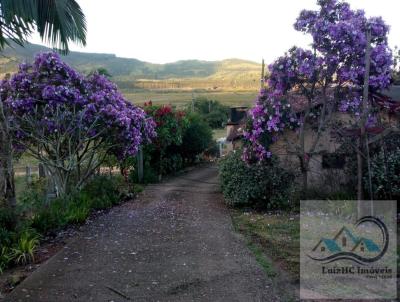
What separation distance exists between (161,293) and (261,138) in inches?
240

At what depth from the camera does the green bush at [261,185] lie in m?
10.4

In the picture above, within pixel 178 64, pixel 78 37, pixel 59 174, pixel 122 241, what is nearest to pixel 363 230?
pixel 122 241

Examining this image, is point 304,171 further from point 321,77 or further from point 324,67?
point 324,67

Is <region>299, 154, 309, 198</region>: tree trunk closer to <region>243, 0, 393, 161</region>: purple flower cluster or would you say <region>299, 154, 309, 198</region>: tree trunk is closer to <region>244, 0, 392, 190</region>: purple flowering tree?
<region>244, 0, 392, 190</region>: purple flowering tree

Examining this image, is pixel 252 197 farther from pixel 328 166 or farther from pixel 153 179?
pixel 153 179

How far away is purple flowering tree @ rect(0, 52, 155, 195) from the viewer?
9.94 metres

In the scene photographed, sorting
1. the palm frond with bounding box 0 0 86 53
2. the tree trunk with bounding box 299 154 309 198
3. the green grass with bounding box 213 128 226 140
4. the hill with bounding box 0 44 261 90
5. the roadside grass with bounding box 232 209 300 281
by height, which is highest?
the hill with bounding box 0 44 261 90

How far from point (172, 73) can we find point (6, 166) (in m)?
146

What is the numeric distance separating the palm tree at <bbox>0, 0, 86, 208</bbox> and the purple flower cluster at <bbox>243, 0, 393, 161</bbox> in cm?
474

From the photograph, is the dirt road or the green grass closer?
the dirt road

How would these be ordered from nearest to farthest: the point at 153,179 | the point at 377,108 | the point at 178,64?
the point at 377,108
the point at 153,179
the point at 178,64

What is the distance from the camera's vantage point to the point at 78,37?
8.10 meters

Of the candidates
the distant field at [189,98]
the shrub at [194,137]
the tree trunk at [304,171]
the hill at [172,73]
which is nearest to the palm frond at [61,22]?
the tree trunk at [304,171]

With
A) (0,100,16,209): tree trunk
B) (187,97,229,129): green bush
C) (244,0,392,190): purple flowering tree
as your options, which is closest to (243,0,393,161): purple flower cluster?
(244,0,392,190): purple flowering tree
